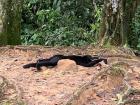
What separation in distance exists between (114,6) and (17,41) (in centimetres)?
192

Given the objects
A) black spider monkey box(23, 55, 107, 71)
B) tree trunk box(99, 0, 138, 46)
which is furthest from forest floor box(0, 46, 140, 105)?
tree trunk box(99, 0, 138, 46)

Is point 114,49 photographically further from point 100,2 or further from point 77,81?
point 100,2

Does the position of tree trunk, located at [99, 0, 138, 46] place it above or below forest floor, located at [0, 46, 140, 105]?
above

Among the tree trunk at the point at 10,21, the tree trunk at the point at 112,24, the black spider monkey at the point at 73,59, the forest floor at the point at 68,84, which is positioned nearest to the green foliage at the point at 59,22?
the tree trunk at the point at 112,24

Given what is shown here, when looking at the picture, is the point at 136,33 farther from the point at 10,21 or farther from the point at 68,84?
the point at 68,84

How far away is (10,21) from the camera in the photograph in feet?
24.9

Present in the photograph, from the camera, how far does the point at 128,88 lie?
439cm

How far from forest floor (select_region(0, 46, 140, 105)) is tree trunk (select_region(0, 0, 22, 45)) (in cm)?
132

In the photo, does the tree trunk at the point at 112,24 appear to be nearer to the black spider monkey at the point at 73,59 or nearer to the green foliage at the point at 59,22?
the black spider monkey at the point at 73,59

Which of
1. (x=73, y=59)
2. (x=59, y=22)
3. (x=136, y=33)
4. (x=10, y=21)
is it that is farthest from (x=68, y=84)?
(x=59, y=22)

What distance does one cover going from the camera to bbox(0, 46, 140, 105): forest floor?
428 cm

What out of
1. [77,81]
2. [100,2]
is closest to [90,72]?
[77,81]

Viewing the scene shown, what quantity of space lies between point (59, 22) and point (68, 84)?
698 centimetres

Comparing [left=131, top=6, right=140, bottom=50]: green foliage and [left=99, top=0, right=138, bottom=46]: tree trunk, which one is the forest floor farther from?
[left=131, top=6, right=140, bottom=50]: green foliage
